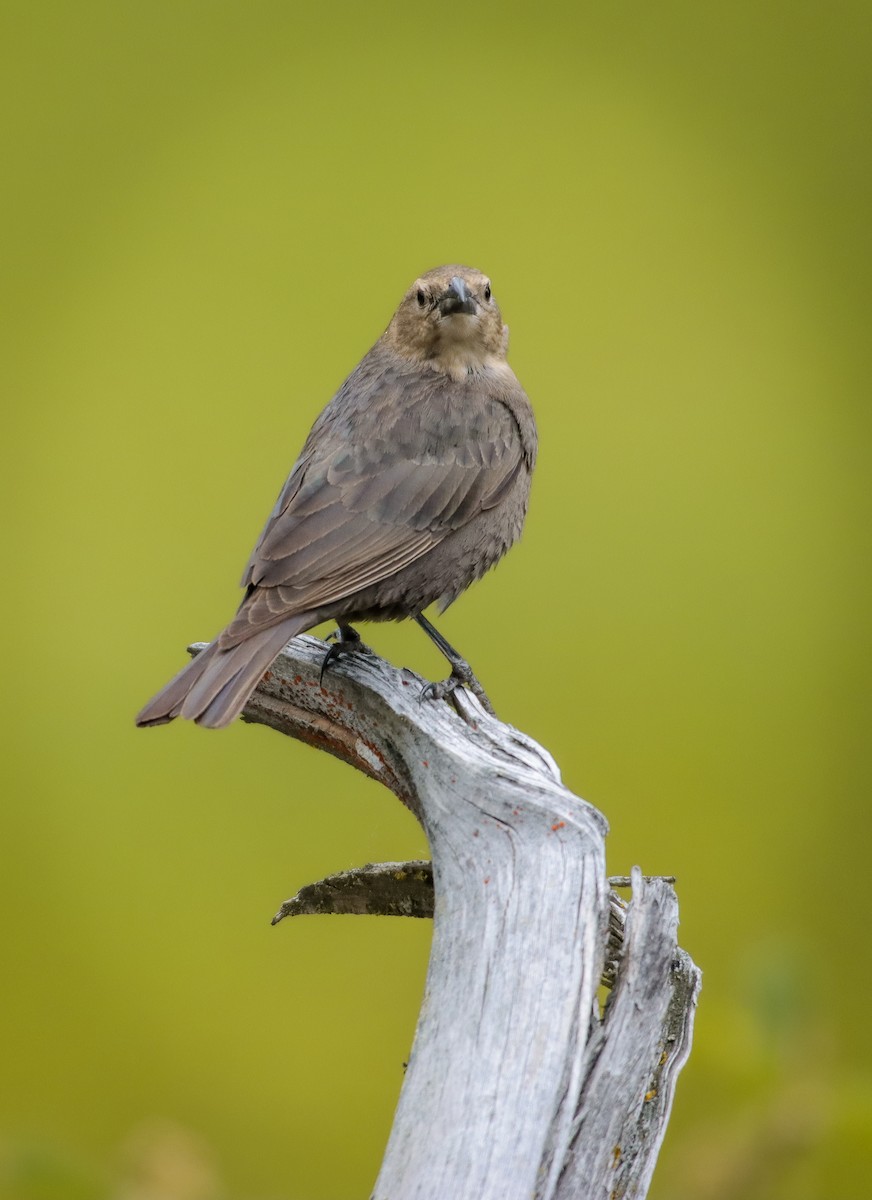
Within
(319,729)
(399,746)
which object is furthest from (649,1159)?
(319,729)

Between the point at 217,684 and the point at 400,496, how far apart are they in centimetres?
91

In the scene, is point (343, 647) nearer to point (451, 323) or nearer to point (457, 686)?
point (457, 686)

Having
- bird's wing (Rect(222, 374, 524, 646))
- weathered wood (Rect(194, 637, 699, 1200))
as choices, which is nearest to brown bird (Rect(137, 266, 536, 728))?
bird's wing (Rect(222, 374, 524, 646))

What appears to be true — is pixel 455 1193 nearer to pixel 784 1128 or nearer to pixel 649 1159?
pixel 649 1159

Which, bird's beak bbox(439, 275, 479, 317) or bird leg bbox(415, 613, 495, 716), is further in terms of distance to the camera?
bird's beak bbox(439, 275, 479, 317)

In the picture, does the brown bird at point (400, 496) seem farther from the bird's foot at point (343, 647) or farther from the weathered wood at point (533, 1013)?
the weathered wood at point (533, 1013)

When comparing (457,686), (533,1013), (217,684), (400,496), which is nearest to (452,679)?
(457,686)

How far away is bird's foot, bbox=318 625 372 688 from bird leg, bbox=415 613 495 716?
0.80 feet

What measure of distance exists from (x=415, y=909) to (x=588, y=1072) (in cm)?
72

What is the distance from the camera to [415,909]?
2.82 m

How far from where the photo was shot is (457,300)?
162 inches

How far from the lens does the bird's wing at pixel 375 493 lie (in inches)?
137

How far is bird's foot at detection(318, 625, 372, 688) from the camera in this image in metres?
3.47

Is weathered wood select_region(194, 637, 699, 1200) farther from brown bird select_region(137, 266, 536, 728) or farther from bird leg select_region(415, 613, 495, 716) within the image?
brown bird select_region(137, 266, 536, 728)
